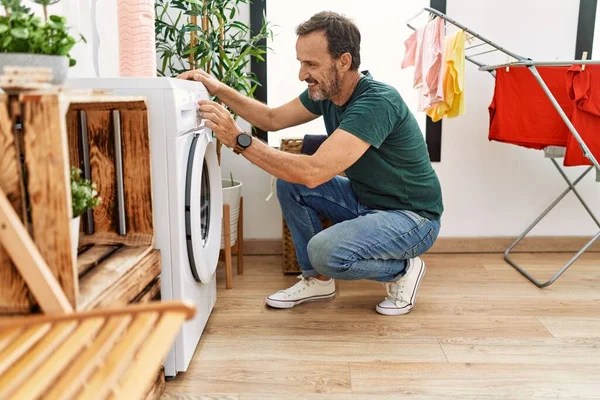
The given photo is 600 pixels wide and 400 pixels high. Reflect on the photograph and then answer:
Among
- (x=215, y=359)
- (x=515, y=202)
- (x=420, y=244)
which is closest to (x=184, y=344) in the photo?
(x=215, y=359)

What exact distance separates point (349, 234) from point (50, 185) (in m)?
1.21

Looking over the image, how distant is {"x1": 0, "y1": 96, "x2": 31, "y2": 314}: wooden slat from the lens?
1046 millimetres

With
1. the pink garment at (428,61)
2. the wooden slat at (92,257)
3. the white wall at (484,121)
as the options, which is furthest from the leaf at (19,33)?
the white wall at (484,121)

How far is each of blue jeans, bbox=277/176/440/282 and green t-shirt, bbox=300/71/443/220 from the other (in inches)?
2.2

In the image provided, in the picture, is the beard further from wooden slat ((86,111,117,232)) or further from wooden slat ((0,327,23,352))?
wooden slat ((0,327,23,352))

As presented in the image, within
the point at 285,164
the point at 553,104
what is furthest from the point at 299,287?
the point at 553,104

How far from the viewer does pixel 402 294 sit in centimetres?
224

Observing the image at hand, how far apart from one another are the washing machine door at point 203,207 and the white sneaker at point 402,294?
70 cm

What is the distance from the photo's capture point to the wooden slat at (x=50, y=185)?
103cm

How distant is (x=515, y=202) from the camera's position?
10.2 feet

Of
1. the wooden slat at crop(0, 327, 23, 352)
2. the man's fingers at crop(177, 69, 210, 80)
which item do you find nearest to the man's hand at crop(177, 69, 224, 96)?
the man's fingers at crop(177, 69, 210, 80)

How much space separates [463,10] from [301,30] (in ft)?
4.04

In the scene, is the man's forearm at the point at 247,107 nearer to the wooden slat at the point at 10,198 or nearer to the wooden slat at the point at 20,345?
the wooden slat at the point at 10,198

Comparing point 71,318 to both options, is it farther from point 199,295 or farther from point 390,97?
point 390,97
